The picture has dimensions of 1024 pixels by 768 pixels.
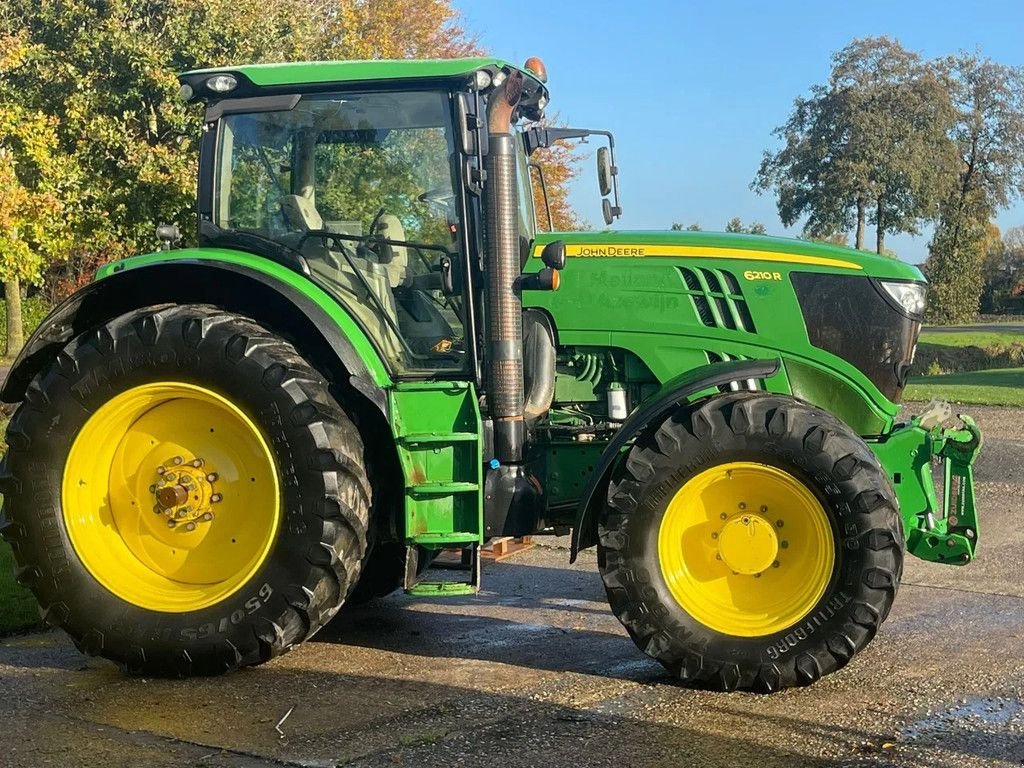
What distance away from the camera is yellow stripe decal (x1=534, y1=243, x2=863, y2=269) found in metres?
5.31

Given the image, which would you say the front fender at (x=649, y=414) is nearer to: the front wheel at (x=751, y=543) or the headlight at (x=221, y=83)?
the front wheel at (x=751, y=543)

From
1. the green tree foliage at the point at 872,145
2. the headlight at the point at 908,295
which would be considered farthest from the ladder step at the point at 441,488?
the green tree foliage at the point at 872,145

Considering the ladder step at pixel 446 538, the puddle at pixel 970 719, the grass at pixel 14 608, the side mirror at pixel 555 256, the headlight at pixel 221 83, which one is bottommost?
A: the grass at pixel 14 608

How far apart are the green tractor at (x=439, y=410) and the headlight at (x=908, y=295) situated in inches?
0.5

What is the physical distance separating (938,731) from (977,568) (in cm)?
337

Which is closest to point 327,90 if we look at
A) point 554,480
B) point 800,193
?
point 554,480

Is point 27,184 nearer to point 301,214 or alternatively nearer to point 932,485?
point 301,214

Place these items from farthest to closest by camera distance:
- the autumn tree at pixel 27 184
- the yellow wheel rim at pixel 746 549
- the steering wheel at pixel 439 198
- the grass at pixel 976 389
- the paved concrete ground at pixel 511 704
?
the grass at pixel 976 389 < the autumn tree at pixel 27 184 < the steering wheel at pixel 439 198 < the yellow wheel rim at pixel 746 549 < the paved concrete ground at pixel 511 704

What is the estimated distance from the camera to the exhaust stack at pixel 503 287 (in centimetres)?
508

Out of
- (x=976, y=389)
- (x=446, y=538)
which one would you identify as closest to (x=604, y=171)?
(x=446, y=538)

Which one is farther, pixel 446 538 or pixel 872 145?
pixel 872 145

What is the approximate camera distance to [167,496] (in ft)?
16.8

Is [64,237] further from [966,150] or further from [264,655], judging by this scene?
[966,150]

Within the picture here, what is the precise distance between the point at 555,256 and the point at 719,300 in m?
0.85
